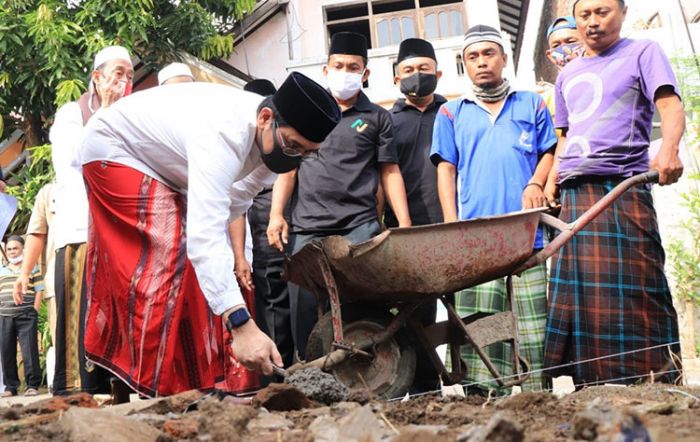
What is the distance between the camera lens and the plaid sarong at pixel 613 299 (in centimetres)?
401

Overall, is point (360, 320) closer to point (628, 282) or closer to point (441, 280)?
point (441, 280)

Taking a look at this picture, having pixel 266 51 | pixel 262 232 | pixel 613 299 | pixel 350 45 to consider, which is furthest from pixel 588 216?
pixel 266 51

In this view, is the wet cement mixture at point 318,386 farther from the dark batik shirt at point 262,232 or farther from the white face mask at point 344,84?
the white face mask at point 344,84

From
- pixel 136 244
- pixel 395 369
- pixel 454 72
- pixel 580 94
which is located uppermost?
pixel 454 72

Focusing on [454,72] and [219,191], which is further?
[454,72]

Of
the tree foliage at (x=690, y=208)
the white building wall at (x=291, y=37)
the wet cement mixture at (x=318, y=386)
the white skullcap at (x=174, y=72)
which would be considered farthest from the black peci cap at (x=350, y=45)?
the white building wall at (x=291, y=37)

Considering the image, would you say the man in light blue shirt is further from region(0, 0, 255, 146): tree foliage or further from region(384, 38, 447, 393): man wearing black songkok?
region(0, 0, 255, 146): tree foliage

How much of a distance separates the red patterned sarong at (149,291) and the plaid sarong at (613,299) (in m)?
1.68

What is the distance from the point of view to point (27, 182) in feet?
41.1

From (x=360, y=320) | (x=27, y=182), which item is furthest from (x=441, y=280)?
(x=27, y=182)

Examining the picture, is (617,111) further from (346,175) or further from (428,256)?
(346,175)

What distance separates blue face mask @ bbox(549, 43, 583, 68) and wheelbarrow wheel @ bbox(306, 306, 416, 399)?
2176mm

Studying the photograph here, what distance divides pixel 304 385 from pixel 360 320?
807 millimetres

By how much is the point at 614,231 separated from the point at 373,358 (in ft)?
4.29
